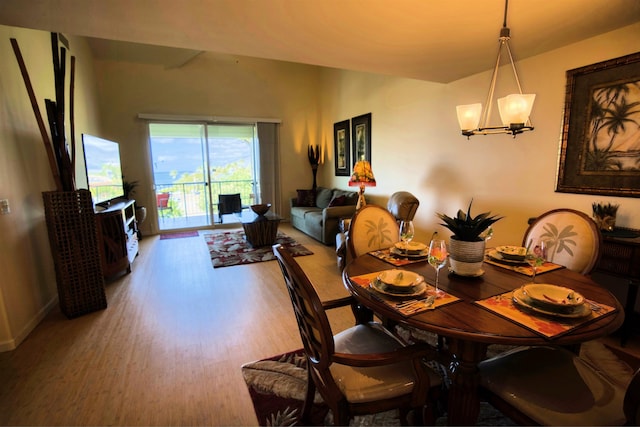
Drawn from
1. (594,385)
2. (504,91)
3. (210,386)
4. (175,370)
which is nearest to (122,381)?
(175,370)

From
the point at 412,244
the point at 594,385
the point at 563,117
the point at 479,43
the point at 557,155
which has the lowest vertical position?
the point at 594,385

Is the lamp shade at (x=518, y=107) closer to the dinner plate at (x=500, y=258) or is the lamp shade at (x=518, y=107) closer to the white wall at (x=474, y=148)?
the dinner plate at (x=500, y=258)

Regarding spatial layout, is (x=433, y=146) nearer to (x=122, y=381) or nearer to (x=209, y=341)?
(x=209, y=341)

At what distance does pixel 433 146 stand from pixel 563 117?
145cm

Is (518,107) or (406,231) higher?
(518,107)

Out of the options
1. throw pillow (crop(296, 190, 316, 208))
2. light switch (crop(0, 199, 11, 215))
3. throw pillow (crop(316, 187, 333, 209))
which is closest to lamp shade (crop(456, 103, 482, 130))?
light switch (crop(0, 199, 11, 215))

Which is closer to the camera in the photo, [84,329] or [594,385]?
[594,385]

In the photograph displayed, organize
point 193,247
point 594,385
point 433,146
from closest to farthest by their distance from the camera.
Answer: point 594,385 → point 433,146 → point 193,247

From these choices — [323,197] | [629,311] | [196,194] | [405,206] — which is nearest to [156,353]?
[405,206]

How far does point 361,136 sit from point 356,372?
15.0 feet

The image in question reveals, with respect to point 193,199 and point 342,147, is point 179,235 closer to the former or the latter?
point 193,199

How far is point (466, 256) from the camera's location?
1.46 m

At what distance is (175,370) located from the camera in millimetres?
1956

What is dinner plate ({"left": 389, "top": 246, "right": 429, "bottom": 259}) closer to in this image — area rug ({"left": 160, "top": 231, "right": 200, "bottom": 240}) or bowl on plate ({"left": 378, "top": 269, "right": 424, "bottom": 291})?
bowl on plate ({"left": 378, "top": 269, "right": 424, "bottom": 291})
